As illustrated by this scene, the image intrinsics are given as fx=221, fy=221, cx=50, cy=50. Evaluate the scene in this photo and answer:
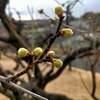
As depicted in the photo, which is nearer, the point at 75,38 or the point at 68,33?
the point at 68,33

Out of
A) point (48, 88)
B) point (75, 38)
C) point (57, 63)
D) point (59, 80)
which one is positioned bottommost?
point (59, 80)

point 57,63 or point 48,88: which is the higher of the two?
point 57,63

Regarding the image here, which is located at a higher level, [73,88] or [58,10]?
[58,10]

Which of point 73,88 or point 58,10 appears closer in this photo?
point 58,10

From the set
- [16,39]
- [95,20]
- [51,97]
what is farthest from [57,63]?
[95,20]

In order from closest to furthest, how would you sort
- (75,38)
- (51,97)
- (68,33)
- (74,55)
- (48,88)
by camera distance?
(68,33), (51,97), (74,55), (48,88), (75,38)

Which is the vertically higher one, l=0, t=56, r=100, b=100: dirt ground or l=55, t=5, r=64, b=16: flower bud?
l=55, t=5, r=64, b=16: flower bud

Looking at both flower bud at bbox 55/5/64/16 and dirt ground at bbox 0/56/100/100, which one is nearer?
flower bud at bbox 55/5/64/16

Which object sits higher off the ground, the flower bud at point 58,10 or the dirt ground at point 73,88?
the flower bud at point 58,10

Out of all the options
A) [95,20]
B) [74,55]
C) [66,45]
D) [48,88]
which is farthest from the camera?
[66,45]

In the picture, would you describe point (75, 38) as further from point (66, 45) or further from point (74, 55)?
point (74, 55)

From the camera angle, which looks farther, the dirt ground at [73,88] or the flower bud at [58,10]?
the dirt ground at [73,88]
